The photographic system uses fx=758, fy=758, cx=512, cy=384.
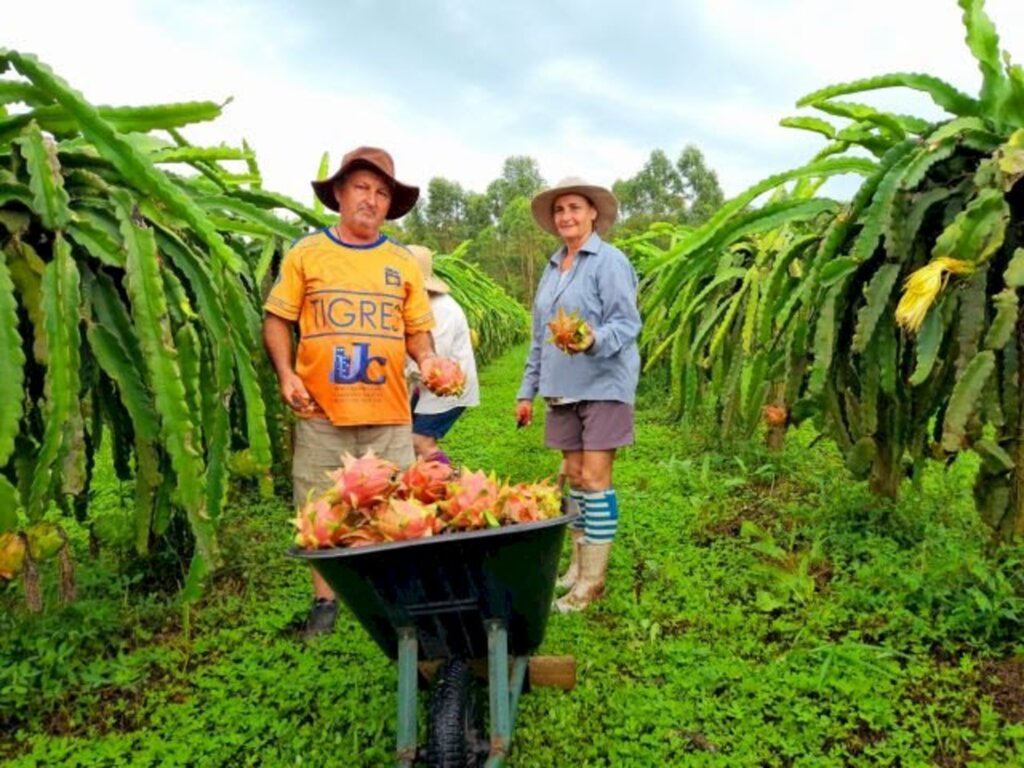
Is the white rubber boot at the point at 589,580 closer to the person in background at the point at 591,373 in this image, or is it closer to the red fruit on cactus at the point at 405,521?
the person in background at the point at 591,373

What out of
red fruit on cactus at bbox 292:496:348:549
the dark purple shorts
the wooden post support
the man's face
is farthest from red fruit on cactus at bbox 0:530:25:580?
the dark purple shorts

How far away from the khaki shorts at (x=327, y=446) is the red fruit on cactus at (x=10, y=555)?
0.85m

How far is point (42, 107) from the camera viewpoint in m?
2.09

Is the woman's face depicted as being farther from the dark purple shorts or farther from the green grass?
the green grass

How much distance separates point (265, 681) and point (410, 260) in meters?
1.52

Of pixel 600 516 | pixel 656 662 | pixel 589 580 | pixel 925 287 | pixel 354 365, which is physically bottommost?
pixel 656 662

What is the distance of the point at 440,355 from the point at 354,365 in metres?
1.37

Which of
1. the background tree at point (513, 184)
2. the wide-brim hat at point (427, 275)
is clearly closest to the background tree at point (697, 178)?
the background tree at point (513, 184)

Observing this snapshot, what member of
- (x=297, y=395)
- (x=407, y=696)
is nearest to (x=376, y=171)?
(x=297, y=395)

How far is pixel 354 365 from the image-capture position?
8.61ft

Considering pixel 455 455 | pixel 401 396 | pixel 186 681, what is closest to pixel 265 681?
pixel 186 681

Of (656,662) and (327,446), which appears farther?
(327,446)

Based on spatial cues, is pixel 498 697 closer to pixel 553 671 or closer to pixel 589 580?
pixel 553 671

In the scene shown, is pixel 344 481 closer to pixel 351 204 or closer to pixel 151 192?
pixel 151 192
